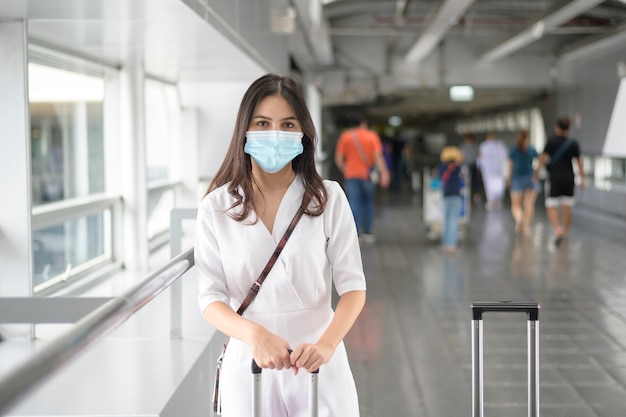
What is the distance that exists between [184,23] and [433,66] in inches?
709

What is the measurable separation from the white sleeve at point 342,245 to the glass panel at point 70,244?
486cm

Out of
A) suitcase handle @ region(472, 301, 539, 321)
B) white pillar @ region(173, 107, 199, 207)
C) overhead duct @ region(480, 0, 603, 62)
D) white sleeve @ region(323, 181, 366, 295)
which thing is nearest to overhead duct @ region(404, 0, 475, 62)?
overhead duct @ region(480, 0, 603, 62)

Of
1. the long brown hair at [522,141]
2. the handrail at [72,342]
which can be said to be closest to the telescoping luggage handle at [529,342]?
the handrail at [72,342]

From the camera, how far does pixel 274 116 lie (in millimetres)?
2396

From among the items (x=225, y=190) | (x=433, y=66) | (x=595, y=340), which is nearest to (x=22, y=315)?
(x=225, y=190)

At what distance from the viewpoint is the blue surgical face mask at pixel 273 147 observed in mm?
2350

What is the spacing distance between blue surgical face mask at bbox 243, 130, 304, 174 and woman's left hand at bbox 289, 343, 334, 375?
0.53 meters

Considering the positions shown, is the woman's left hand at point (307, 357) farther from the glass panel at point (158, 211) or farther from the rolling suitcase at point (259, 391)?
the glass panel at point (158, 211)

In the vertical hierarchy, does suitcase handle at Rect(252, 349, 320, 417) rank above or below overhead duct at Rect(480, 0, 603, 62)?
below

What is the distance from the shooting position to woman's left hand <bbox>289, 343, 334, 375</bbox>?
2098mm

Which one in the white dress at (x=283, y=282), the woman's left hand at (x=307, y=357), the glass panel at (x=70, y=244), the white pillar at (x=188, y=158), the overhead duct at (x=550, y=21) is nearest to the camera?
the woman's left hand at (x=307, y=357)

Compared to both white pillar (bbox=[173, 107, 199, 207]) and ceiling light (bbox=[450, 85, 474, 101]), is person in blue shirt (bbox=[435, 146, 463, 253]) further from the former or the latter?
ceiling light (bbox=[450, 85, 474, 101])

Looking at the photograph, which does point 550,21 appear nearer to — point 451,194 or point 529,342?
point 451,194

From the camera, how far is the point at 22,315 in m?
3.17
